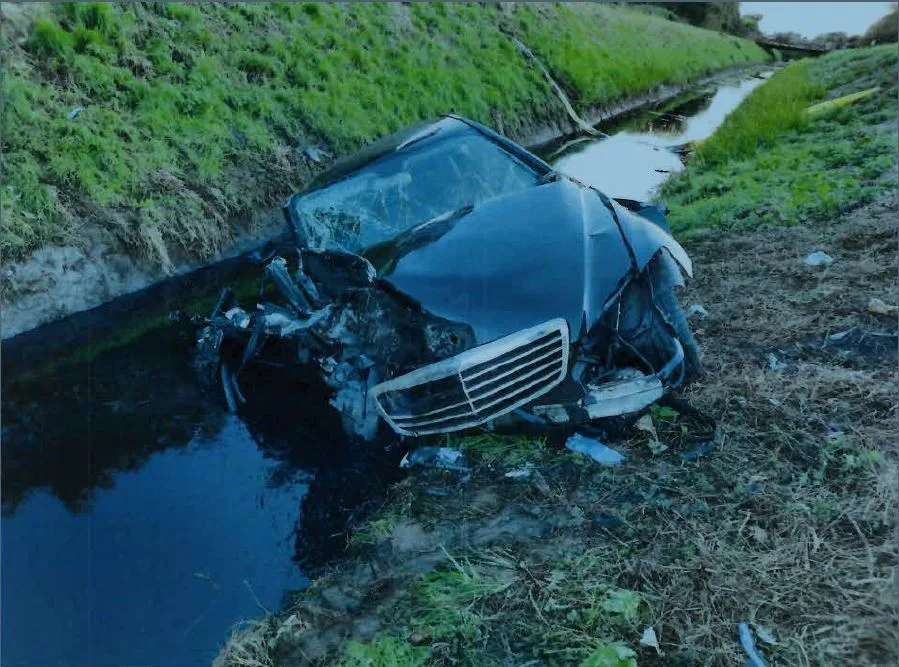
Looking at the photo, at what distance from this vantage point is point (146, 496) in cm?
420

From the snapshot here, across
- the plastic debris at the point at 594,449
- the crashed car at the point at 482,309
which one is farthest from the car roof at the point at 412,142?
the plastic debris at the point at 594,449

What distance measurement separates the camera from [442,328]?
364cm

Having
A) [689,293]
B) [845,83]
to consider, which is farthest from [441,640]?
[845,83]

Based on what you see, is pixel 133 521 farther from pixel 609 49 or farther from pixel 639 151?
pixel 609 49

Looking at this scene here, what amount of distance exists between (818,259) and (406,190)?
3.58 meters

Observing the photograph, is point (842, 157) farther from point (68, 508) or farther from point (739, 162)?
point (68, 508)

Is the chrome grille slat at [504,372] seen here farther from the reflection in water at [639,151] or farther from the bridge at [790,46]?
the bridge at [790,46]

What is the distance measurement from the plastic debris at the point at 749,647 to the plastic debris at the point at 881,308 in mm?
2966

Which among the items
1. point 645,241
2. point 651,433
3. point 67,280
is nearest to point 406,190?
point 645,241

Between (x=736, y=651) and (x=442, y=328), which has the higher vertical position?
(x=442, y=328)

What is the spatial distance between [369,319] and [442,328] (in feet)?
1.90

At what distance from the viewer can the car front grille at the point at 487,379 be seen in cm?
345

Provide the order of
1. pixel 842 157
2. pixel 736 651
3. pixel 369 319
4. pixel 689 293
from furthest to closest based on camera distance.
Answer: pixel 842 157
pixel 689 293
pixel 369 319
pixel 736 651

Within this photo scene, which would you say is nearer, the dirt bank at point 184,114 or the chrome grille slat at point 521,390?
the chrome grille slat at point 521,390
